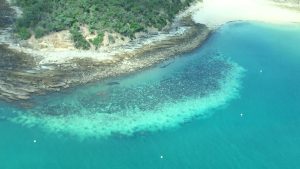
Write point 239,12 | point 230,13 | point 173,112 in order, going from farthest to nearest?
point 239,12 → point 230,13 → point 173,112

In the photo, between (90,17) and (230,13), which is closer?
(90,17)

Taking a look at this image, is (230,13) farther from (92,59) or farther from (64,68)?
(64,68)

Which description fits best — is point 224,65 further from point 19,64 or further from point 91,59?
point 19,64

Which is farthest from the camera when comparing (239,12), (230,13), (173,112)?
(239,12)

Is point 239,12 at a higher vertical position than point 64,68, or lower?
→ higher

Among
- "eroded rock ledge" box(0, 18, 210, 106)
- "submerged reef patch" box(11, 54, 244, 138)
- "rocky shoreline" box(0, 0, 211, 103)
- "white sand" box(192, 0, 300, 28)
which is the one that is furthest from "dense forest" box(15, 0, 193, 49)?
"submerged reef patch" box(11, 54, 244, 138)

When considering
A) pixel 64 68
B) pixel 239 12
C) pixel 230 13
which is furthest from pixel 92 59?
pixel 239 12

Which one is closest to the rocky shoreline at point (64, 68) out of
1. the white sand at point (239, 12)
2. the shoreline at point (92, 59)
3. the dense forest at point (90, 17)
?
the shoreline at point (92, 59)

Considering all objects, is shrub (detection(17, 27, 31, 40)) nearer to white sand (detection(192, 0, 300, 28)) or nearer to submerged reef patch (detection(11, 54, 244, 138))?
submerged reef patch (detection(11, 54, 244, 138))
